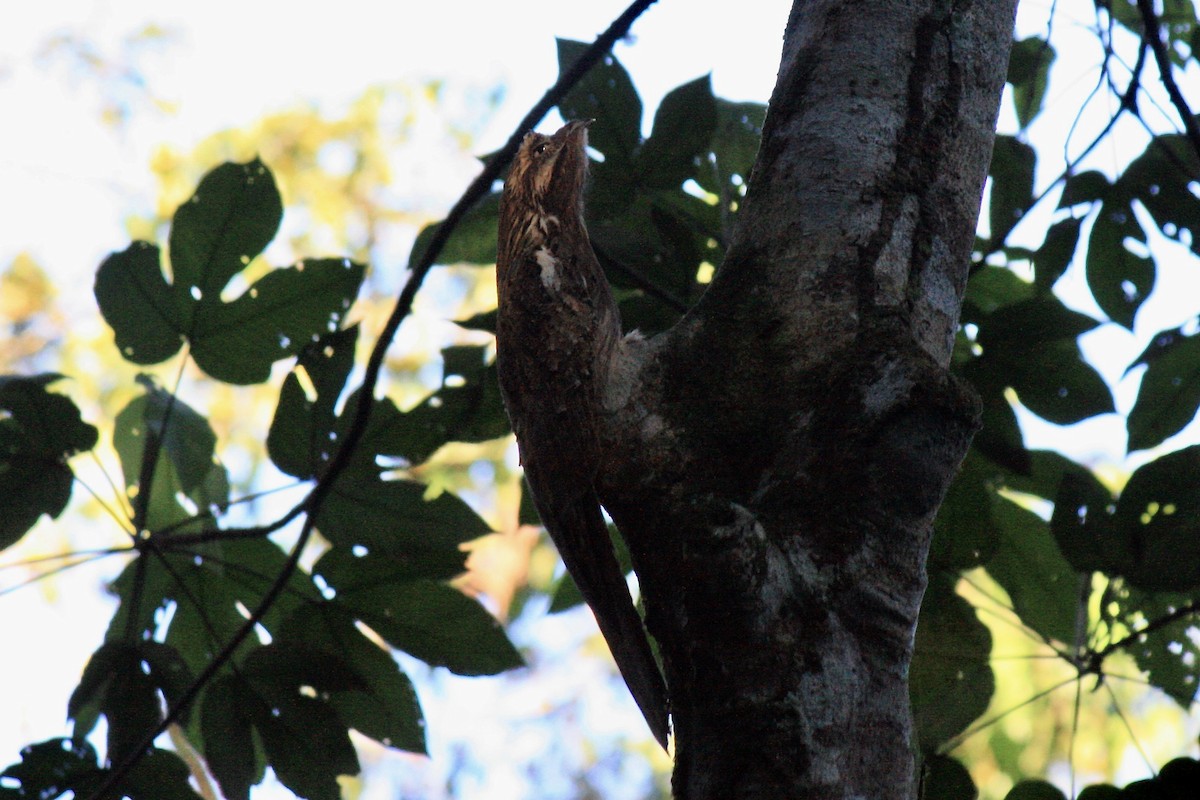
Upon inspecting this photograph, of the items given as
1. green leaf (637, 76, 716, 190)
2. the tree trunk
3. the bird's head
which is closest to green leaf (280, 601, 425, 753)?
the bird's head

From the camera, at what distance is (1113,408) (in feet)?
7.52

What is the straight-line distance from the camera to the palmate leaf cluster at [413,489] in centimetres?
209

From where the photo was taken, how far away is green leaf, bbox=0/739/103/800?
Answer: 204cm

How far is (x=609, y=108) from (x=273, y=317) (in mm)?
889

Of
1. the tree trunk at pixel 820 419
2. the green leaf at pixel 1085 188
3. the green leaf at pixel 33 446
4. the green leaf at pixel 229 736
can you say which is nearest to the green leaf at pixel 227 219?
the green leaf at pixel 33 446

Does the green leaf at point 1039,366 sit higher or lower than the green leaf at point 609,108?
lower

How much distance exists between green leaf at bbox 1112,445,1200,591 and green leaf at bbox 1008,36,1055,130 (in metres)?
1.04

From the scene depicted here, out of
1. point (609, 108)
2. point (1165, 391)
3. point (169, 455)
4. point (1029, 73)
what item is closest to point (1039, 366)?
point (1165, 391)

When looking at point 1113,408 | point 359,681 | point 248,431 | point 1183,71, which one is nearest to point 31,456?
point 359,681

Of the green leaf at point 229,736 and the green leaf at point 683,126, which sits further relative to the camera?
the green leaf at point 683,126

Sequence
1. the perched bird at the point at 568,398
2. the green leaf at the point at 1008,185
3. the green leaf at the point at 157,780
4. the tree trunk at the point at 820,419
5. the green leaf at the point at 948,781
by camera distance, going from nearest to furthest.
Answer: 1. the tree trunk at the point at 820,419
2. the perched bird at the point at 568,398
3. the green leaf at the point at 948,781
4. the green leaf at the point at 157,780
5. the green leaf at the point at 1008,185

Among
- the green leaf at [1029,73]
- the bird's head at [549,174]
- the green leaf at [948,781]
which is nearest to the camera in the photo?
the bird's head at [549,174]

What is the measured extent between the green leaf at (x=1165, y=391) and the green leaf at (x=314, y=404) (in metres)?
1.68

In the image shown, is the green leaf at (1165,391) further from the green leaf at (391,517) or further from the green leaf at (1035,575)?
the green leaf at (391,517)
